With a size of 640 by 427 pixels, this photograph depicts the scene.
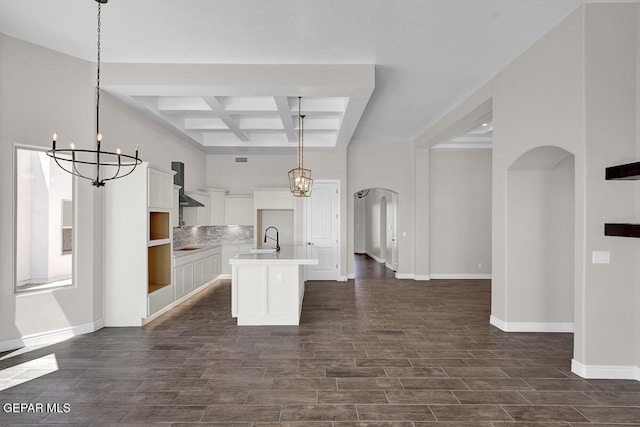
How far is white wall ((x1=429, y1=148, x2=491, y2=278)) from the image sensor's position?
8.33 m

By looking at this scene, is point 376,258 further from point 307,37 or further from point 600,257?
point 307,37

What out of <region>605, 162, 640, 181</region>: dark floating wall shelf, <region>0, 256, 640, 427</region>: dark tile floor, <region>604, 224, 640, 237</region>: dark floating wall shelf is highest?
<region>605, 162, 640, 181</region>: dark floating wall shelf

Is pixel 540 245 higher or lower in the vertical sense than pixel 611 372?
higher

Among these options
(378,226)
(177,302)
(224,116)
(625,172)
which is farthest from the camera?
(378,226)

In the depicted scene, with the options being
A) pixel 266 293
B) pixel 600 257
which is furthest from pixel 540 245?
pixel 266 293

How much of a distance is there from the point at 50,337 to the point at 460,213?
7.87m

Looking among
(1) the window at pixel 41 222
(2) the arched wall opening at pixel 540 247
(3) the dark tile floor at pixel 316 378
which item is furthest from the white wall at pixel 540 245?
(1) the window at pixel 41 222

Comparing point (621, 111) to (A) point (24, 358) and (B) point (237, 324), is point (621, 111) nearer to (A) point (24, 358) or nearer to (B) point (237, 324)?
(B) point (237, 324)

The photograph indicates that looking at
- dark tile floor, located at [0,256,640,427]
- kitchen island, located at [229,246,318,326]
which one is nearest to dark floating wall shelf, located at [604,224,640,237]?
dark tile floor, located at [0,256,640,427]

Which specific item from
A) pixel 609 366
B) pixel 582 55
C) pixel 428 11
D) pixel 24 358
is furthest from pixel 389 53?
pixel 24 358

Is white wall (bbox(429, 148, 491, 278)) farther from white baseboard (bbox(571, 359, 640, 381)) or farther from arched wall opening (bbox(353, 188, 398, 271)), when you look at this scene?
white baseboard (bbox(571, 359, 640, 381))

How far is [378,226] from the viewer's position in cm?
1225

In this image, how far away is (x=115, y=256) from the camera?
15.3 ft

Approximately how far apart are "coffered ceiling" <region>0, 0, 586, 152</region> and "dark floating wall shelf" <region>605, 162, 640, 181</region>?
153cm
